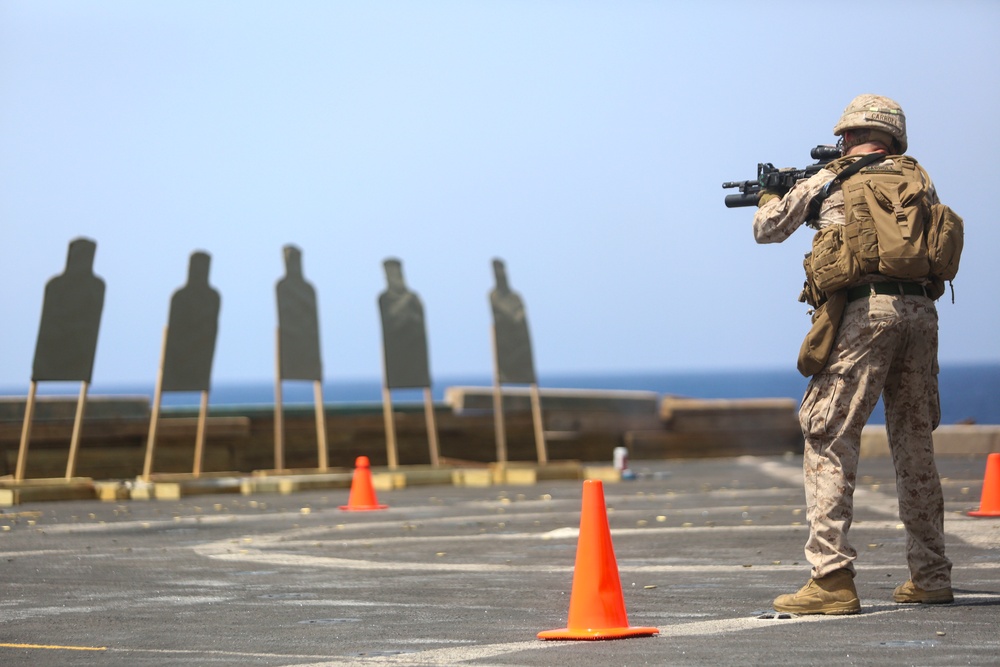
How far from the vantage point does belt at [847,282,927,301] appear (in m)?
7.96

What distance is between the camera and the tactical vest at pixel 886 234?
25.8 feet

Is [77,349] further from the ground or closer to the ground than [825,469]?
further from the ground

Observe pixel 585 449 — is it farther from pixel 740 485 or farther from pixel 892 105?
pixel 892 105

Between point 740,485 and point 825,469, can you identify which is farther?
point 740,485

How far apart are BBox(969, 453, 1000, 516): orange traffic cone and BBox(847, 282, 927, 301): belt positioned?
6796mm

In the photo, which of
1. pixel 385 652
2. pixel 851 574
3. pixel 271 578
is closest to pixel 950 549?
pixel 851 574

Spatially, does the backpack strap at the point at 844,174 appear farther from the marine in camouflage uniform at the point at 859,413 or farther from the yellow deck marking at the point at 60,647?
the yellow deck marking at the point at 60,647

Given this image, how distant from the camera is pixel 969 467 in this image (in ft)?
75.8

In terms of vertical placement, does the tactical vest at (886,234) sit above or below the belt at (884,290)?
above

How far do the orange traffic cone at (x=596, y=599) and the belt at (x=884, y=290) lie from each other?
5.37 feet

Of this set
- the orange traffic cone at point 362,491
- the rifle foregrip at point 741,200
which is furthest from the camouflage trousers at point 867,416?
the orange traffic cone at point 362,491

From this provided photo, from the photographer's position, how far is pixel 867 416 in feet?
26.4

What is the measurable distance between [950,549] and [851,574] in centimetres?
389

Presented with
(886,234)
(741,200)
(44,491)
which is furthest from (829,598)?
(44,491)
